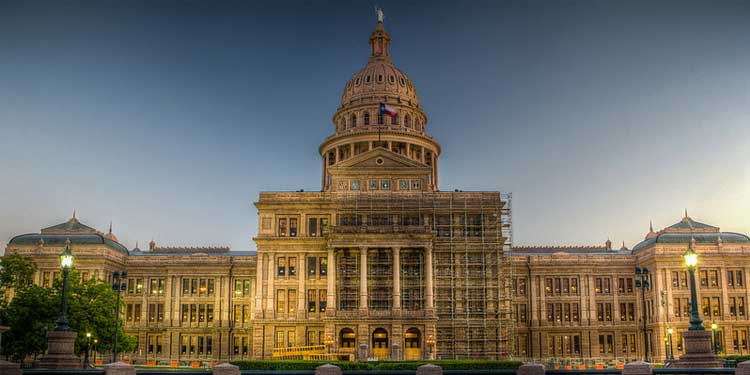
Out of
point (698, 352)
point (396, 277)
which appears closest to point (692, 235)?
point (396, 277)

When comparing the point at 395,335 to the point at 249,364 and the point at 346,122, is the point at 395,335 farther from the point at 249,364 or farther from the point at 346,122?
the point at 346,122

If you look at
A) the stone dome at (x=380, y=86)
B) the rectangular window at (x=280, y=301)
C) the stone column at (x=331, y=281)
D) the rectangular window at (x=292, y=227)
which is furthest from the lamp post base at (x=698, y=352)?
the stone dome at (x=380, y=86)

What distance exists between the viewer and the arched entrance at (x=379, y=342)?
83.0 meters

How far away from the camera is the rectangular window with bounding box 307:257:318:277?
89875 millimetres

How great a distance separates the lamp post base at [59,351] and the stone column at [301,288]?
50.3 metres

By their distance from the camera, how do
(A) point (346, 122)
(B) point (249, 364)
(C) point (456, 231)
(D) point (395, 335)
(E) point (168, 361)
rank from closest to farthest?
1. (B) point (249, 364)
2. (D) point (395, 335)
3. (C) point (456, 231)
4. (E) point (168, 361)
5. (A) point (346, 122)

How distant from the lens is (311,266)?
90.1m

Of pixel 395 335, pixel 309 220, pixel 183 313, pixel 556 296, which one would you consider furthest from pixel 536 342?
pixel 183 313

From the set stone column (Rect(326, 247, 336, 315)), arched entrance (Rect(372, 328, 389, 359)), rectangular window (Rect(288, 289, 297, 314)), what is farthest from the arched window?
rectangular window (Rect(288, 289, 297, 314))

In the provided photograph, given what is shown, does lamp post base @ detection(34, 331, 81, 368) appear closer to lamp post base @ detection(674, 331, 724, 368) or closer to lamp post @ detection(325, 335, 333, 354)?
lamp post base @ detection(674, 331, 724, 368)

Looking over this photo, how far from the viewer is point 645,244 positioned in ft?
351

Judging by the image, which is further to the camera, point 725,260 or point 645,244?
point 645,244

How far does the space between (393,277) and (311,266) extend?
10.2m

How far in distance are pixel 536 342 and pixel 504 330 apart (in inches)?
799
